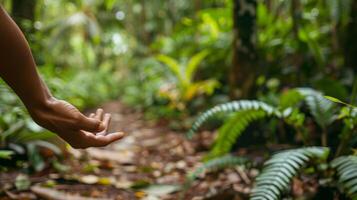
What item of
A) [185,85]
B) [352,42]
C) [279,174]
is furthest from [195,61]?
[279,174]

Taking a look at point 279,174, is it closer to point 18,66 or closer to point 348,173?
point 348,173

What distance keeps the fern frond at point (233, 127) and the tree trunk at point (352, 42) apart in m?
1.71

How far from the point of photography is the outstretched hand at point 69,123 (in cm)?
105

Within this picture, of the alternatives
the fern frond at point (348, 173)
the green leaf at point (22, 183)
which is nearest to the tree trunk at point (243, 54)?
the fern frond at point (348, 173)

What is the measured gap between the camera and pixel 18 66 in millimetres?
996

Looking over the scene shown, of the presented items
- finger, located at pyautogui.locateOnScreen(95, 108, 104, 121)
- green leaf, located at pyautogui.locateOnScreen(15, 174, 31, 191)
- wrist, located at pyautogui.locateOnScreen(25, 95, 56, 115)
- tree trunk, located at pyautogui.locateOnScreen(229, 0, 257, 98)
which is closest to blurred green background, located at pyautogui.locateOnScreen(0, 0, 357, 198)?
tree trunk, located at pyautogui.locateOnScreen(229, 0, 257, 98)

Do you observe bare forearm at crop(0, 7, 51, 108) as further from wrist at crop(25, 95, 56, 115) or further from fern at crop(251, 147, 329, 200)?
fern at crop(251, 147, 329, 200)

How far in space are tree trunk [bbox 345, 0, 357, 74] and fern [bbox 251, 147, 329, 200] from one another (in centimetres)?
212

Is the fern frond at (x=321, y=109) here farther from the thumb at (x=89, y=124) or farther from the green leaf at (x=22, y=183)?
the green leaf at (x=22, y=183)

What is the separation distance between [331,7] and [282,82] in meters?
1.15

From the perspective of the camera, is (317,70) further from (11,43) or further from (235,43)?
(11,43)

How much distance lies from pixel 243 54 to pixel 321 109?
1006 mm

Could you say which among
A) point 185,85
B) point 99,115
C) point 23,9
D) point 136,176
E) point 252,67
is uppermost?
point 99,115

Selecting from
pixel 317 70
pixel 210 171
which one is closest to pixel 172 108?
pixel 317 70
